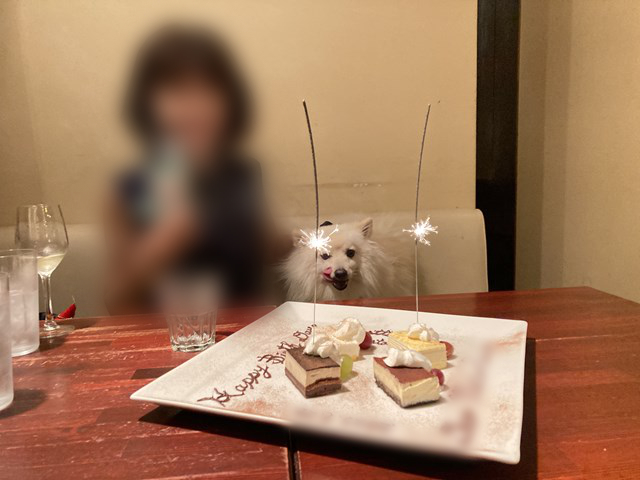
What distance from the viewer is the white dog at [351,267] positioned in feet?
4.64

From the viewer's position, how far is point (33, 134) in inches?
59.7

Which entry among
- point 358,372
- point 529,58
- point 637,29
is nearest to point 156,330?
point 358,372

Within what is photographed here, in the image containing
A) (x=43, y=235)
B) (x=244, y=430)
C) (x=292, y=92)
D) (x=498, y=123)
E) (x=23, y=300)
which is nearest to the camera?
(x=244, y=430)

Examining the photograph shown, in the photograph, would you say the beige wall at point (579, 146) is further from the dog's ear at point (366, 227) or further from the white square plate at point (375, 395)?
the white square plate at point (375, 395)

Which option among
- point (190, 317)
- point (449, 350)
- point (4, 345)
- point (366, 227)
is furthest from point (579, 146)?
point (4, 345)

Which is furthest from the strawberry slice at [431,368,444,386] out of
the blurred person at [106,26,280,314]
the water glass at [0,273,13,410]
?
the blurred person at [106,26,280,314]

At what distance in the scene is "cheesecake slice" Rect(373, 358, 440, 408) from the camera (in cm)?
58

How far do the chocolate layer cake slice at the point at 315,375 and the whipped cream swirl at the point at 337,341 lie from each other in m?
0.02

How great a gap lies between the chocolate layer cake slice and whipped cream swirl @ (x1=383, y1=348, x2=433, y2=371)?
0.07 m

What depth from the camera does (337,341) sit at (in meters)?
0.77

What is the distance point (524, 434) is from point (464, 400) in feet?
0.28

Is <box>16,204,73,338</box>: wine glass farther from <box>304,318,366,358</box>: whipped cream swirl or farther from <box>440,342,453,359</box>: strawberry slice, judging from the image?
<box>440,342,453,359</box>: strawberry slice

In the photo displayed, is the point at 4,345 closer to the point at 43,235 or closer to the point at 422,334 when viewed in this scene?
the point at 43,235

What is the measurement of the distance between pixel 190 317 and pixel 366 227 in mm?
746
